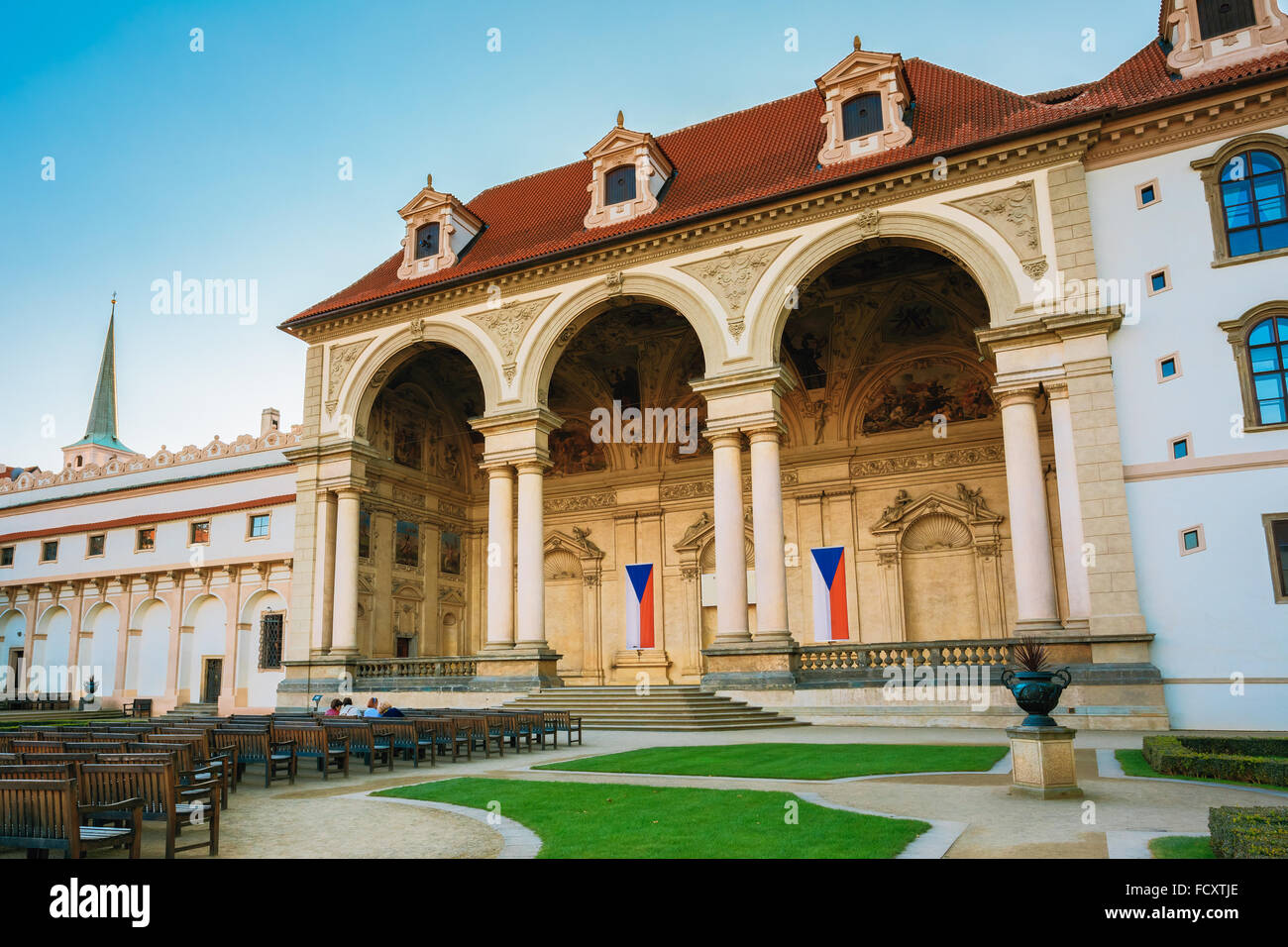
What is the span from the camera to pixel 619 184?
2884 cm

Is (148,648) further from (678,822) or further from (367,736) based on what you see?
(678,822)

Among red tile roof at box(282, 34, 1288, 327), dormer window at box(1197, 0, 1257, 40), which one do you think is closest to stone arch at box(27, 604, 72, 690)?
red tile roof at box(282, 34, 1288, 327)

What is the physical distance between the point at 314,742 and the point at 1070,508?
16593 millimetres

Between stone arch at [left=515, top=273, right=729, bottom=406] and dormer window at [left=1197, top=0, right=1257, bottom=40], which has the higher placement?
dormer window at [left=1197, top=0, right=1257, bottom=40]

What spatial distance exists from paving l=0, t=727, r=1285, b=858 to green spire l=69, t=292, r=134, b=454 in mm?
63728

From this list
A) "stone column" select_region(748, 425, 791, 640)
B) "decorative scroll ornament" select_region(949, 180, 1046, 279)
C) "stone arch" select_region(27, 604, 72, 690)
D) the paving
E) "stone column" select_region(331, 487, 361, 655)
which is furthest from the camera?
"stone arch" select_region(27, 604, 72, 690)

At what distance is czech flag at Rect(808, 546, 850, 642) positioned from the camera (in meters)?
26.7

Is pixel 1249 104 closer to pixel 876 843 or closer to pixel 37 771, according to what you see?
pixel 876 843

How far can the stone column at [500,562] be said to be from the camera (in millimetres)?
26656

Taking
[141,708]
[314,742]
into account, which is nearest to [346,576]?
[141,708]

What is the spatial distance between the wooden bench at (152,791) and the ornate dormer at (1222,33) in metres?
25.8

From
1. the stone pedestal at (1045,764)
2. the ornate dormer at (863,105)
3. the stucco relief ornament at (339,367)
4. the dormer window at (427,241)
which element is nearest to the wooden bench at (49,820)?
the stone pedestal at (1045,764)

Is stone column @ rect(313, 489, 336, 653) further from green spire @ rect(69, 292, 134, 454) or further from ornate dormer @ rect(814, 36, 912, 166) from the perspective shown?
green spire @ rect(69, 292, 134, 454)

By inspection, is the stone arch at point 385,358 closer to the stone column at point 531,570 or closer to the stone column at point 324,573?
the stone column at point 324,573
